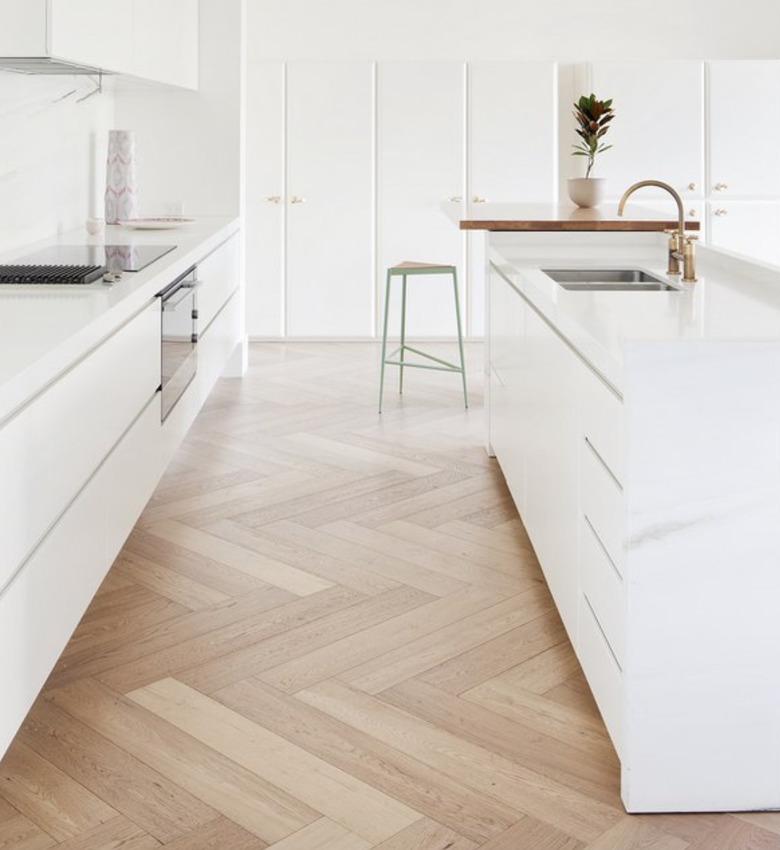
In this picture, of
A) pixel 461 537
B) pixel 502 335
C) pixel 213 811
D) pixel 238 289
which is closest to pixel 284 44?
pixel 238 289

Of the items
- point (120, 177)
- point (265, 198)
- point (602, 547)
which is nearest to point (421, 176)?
point (265, 198)

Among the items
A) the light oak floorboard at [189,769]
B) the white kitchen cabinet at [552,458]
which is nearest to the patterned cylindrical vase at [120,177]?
the white kitchen cabinet at [552,458]

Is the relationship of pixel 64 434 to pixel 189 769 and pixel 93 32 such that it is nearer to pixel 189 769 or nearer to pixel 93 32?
pixel 189 769

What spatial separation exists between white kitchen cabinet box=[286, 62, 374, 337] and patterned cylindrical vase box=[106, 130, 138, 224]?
2.00 metres

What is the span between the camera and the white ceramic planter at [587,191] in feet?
16.5

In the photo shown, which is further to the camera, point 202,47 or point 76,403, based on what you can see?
point 202,47

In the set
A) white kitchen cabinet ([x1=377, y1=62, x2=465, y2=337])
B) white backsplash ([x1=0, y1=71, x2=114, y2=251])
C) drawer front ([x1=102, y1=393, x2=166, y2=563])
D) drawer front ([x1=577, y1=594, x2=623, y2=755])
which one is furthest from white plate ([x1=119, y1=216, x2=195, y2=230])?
drawer front ([x1=577, y1=594, x2=623, y2=755])

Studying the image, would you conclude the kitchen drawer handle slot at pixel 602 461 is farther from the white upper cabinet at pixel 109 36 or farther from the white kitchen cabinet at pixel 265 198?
the white kitchen cabinet at pixel 265 198

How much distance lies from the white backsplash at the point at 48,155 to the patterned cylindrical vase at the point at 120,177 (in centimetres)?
9

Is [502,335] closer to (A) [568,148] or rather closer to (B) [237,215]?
(B) [237,215]

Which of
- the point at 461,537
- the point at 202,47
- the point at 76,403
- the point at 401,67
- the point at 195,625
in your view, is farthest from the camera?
the point at 401,67

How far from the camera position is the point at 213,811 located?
7.14 ft

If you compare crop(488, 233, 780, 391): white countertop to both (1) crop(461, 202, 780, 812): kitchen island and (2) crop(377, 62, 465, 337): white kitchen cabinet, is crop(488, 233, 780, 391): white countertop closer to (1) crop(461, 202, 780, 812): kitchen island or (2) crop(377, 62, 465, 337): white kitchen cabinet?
(1) crop(461, 202, 780, 812): kitchen island

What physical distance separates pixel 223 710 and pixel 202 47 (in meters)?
4.48
